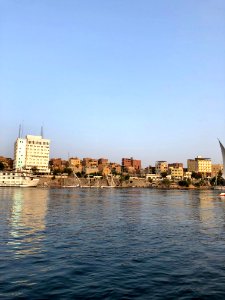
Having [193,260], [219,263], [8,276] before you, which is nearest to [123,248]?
[193,260]

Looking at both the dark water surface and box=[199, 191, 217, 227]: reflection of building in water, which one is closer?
the dark water surface

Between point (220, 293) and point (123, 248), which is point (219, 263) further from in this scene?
point (123, 248)

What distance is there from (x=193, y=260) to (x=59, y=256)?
7190 millimetres

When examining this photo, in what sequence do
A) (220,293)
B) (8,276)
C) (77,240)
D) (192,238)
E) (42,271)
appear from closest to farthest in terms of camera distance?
1. (220,293)
2. (8,276)
3. (42,271)
4. (77,240)
5. (192,238)

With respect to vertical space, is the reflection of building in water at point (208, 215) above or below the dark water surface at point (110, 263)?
below

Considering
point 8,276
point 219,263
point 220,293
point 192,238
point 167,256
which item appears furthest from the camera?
point 192,238

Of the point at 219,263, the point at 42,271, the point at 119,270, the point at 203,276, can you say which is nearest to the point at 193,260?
the point at 219,263

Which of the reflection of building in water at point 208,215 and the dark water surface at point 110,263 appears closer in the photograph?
the dark water surface at point 110,263

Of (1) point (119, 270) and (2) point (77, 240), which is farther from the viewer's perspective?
(2) point (77, 240)

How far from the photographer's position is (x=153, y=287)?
13.3 metres

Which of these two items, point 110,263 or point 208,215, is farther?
point 208,215

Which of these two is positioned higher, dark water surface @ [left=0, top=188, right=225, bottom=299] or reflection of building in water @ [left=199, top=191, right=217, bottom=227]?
dark water surface @ [left=0, top=188, right=225, bottom=299]

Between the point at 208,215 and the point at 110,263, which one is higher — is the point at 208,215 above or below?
below

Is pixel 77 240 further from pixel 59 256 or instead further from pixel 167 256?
pixel 167 256
